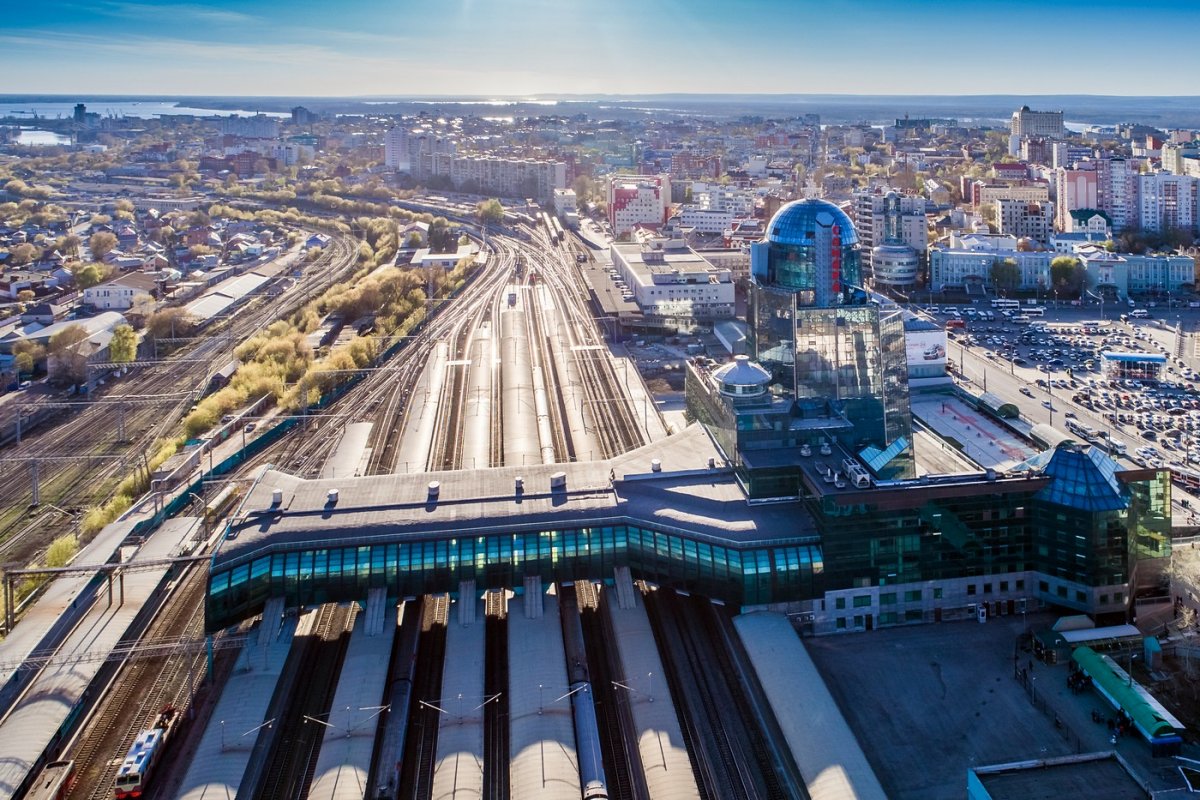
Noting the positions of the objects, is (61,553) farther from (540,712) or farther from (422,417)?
(540,712)

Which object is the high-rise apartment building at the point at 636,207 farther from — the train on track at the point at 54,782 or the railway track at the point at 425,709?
the train on track at the point at 54,782

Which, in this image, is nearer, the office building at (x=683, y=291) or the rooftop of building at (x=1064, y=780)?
the rooftop of building at (x=1064, y=780)

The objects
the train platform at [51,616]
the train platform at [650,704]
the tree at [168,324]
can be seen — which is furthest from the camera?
the tree at [168,324]

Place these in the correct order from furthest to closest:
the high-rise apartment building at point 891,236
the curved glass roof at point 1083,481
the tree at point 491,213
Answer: the tree at point 491,213, the high-rise apartment building at point 891,236, the curved glass roof at point 1083,481

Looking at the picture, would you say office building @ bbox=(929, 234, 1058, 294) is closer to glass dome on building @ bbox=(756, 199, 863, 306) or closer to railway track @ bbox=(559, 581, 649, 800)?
glass dome on building @ bbox=(756, 199, 863, 306)

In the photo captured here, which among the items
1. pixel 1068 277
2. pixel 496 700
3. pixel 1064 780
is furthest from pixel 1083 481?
pixel 1068 277

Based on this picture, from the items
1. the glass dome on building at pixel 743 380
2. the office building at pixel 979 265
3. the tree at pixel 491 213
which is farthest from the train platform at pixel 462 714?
the tree at pixel 491 213
